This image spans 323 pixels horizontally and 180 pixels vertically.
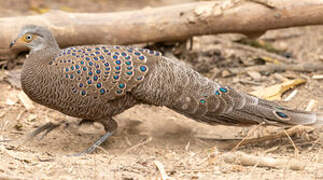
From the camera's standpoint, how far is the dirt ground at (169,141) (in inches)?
144

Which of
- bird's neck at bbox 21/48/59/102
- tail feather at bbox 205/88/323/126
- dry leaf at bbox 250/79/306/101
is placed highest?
bird's neck at bbox 21/48/59/102

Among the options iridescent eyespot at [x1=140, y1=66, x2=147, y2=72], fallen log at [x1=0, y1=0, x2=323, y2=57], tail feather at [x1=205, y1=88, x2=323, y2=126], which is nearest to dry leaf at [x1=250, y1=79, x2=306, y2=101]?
fallen log at [x1=0, y1=0, x2=323, y2=57]

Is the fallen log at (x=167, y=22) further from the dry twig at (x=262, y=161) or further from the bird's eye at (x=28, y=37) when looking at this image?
the dry twig at (x=262, y=161)

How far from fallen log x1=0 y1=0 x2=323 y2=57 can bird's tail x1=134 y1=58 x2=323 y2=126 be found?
54.7 inches

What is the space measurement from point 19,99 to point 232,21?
2.92 metres

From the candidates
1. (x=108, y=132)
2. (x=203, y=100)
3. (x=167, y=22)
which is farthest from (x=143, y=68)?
(x=167, y=22)

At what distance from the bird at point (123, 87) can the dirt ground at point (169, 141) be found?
1.12 feet

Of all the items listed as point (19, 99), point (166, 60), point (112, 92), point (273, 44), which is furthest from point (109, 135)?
point (273, 44)

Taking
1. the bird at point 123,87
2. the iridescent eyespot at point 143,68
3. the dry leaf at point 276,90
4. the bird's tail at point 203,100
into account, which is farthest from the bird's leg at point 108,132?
the dry leaf at point 276,90

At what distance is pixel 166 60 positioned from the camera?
4.75 metres

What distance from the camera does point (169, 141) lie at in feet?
17.1

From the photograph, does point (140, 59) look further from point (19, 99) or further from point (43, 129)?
point (19, 99)

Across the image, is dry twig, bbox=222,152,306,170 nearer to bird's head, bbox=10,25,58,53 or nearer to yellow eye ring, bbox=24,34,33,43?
bird's head, bbox=10,25,58,53

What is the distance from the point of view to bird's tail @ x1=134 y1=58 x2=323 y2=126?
4.56m
